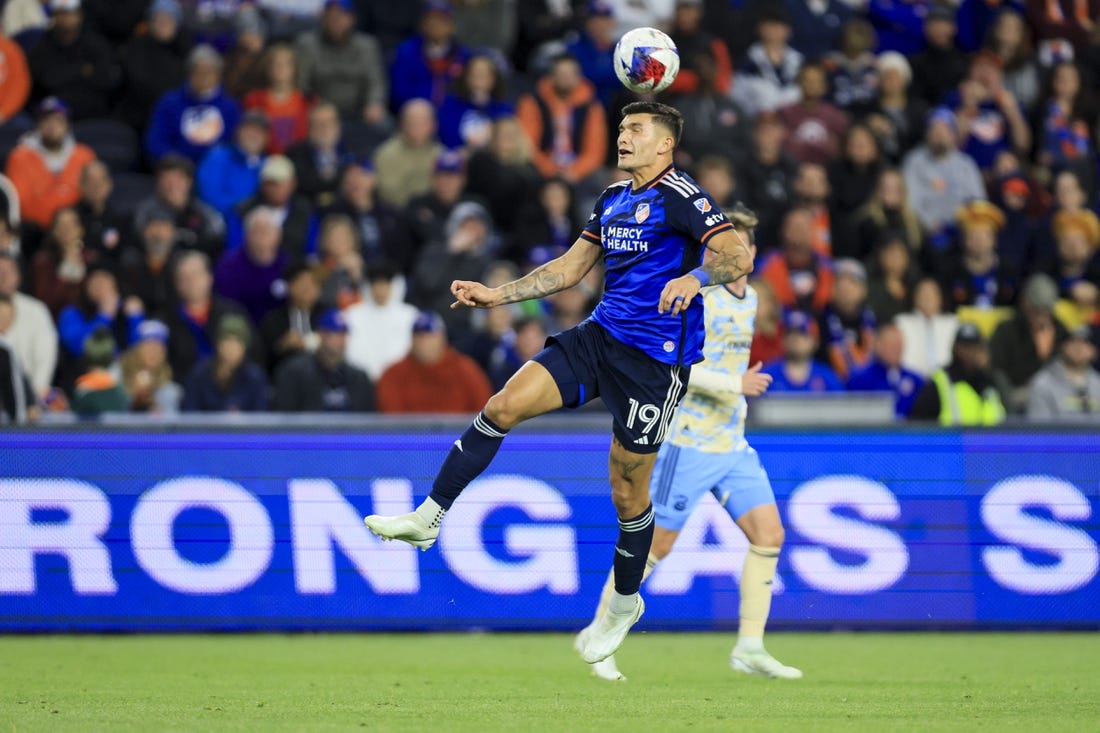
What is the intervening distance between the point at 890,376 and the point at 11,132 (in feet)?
28.2

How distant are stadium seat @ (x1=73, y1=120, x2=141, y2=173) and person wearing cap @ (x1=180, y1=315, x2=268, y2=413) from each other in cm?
358

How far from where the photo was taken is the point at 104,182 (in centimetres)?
1591

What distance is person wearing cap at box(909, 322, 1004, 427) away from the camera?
14555 mm

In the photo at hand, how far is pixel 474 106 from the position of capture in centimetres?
1769

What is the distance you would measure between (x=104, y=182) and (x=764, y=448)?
6.90 m

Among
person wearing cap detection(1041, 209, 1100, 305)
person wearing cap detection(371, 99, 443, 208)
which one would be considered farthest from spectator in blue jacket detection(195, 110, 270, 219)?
person wearing cap detection(1041, 209, 1100, 305)

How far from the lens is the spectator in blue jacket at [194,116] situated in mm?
16922

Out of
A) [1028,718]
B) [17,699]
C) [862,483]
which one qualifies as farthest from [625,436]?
[862,483]

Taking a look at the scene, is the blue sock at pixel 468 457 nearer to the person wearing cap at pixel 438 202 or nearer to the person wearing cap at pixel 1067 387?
the person wearing cap at pixel 1067 387

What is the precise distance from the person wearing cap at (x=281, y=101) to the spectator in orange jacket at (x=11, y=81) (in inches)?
85.8

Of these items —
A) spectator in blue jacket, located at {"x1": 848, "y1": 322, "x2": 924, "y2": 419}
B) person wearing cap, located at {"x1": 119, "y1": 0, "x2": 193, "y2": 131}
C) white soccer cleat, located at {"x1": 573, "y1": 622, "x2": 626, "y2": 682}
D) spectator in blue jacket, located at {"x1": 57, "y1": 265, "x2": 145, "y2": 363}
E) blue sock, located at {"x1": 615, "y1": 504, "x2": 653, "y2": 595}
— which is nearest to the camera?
blue sock, located at {"x1": 615, "y1": 504, "x2": 653, "y2": 595}

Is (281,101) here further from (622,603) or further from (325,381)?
(622,603)

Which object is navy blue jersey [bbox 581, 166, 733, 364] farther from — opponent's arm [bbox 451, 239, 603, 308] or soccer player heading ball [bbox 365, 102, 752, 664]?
opponent's arm [bbox 451, 239, 603, 308]

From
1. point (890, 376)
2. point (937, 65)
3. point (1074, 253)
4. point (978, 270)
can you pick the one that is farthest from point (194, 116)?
point (1074, 253)
